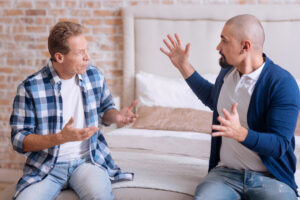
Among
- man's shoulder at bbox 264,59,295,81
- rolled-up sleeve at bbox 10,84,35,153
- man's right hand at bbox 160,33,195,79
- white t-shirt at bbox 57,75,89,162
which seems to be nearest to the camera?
man's shoulder at bbox 264,59,295,81

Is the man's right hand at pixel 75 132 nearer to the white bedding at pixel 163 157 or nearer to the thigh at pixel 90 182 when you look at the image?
the thigh at pixel 90 182

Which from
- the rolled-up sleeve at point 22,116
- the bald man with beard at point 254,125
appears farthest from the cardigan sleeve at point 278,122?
the rolled-up sleeve at point 22,116

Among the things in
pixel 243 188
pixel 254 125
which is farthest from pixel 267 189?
pixel 254 125

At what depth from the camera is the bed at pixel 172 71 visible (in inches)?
95.5

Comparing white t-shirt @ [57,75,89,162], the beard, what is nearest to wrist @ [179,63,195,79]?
the beard

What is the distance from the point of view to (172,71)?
3.52 metres

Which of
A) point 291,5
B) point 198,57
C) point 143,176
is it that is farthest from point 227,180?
point 291,5

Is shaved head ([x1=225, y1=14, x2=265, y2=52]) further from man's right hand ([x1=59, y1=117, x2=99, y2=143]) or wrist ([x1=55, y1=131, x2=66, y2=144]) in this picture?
wrist ([x1=55, y1=131, x2=66, y2=144])

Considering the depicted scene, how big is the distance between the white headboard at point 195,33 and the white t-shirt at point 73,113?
156cm

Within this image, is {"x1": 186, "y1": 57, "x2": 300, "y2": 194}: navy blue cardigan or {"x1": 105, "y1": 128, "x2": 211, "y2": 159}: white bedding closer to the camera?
{"x1": 186, "y1": 57, "x2": 300, "y2": 194}: navy blue cardigan

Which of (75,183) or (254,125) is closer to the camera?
(254,125)

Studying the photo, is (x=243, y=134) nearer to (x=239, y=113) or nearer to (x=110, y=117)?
(x=239, y=113)

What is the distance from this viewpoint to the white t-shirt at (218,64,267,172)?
178 centimetres

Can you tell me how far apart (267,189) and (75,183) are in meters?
0.88
